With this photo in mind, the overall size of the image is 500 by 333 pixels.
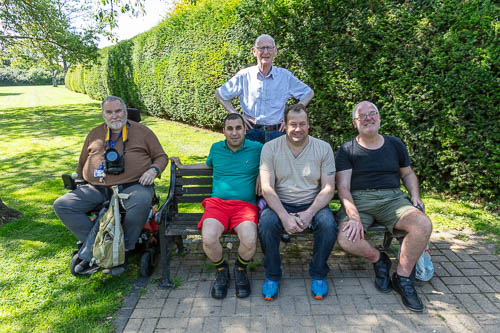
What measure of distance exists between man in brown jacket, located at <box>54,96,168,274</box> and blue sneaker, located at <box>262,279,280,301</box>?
1.26m

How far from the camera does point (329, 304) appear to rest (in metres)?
2.85

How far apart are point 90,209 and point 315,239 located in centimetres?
218

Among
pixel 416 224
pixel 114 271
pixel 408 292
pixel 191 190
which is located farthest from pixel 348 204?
pixel 114 271

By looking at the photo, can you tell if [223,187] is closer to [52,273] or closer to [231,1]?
[52,273]

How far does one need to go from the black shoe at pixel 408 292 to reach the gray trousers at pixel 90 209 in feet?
7.53

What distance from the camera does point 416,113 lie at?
511cm

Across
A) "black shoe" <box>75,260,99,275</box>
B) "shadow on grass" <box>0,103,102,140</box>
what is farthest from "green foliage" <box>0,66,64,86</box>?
"black shoe" <box>75,260,99,275</box>

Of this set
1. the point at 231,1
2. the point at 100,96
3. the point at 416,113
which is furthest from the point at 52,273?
the point at 100,96

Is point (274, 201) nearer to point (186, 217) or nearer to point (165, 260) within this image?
point (186, 217)

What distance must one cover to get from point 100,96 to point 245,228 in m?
25.7

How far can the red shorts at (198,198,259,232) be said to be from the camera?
10.1 ft

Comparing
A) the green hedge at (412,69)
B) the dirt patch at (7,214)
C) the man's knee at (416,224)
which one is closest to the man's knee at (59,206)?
the dirt patch at (7,214)

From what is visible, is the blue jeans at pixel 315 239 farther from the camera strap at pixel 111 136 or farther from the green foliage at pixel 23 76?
the green foliage at pixel 23 76

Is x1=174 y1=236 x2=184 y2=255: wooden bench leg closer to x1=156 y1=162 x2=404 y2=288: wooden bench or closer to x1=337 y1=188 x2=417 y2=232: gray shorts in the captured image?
x1=156 y1=162 x2=404 y2=288: wooden bench
